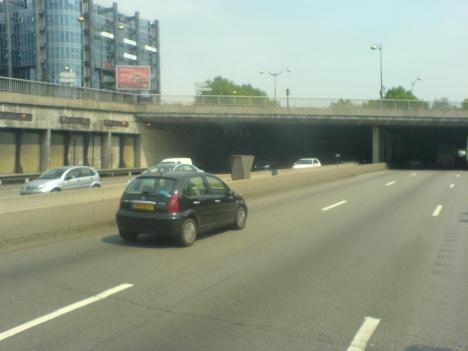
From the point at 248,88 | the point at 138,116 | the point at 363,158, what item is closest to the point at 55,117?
the point at 138,116

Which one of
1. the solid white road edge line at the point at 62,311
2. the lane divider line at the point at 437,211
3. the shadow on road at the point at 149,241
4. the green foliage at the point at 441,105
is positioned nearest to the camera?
the solid white road edge line at the point at 62,311

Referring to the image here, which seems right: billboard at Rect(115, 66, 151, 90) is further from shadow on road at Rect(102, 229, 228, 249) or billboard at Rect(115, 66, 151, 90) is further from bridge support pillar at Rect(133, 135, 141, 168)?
shadow on road at Rect(102, 229, 228, 249)

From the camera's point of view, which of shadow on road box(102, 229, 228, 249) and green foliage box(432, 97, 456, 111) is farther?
green foliage box(432, 97, 456, 111)

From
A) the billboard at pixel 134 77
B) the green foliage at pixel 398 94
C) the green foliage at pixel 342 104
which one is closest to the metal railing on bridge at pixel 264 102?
the green foliage at pixel 342 104

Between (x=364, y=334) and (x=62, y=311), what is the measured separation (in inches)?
129

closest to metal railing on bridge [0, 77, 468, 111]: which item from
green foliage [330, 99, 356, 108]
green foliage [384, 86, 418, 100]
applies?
green foliage [330, 99, 356, 108]

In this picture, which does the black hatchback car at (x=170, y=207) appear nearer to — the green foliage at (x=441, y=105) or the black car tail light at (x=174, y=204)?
the black car tail light at (x=174, y=204)

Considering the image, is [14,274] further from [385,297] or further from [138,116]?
[138,116]

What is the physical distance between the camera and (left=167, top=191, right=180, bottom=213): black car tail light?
33.6 ft

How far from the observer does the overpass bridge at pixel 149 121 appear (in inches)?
1436

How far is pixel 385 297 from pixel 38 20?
91.5m

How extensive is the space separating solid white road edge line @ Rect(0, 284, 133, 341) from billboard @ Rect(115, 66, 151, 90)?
57561mm

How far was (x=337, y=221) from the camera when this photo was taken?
1445 centimetres

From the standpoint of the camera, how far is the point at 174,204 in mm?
10266
